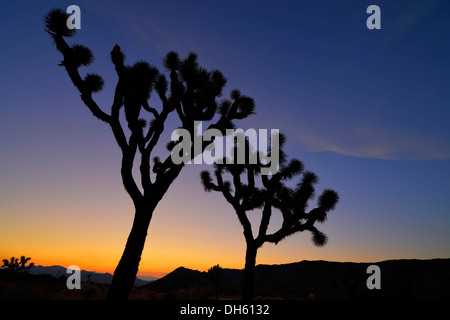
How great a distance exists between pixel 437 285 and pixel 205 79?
Answer: 34870 mm

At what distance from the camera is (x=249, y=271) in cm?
1183

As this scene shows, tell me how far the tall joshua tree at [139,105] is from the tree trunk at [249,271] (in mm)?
5571

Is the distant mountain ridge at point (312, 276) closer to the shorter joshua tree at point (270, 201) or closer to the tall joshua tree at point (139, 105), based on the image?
the shorter joshua tree at point (270, 201)

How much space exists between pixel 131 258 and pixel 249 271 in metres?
6.11

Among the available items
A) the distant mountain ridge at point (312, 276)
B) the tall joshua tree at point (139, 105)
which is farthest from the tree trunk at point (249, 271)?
the distant mountain ridge at point (312, 276)

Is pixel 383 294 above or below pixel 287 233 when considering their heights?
below

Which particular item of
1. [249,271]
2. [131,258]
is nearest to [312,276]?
[249,271]

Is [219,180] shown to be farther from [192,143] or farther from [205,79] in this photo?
[205,79]

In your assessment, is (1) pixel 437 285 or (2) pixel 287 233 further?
(1) pixel 437 285

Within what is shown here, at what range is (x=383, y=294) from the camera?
73.2ft

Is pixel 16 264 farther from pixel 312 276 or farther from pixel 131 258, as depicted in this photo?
pixel 312 276

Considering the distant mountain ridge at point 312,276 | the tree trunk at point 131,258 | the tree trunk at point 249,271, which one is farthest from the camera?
the distant mountain ridge at point 312,276

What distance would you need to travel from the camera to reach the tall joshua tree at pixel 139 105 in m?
7.41
